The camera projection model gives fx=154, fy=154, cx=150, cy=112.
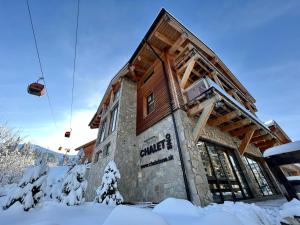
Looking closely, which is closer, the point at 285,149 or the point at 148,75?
the point at 285,149

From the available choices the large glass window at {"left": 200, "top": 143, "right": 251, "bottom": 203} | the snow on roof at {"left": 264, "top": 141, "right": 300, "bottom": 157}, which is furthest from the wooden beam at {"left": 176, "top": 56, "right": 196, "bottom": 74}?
the snow on roof at {"left": 264, "top": 141, "right": 300, "bottom": 157}

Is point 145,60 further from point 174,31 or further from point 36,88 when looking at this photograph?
point 36,88

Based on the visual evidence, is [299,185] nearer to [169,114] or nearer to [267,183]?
[169,114]

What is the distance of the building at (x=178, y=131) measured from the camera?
639 cm

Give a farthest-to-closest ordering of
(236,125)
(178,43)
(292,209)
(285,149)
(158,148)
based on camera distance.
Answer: (178,43) → (236,125) → (158,148) → (285,149) → (292,209)

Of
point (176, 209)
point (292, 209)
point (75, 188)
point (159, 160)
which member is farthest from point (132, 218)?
point (75, 188)

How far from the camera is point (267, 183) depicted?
10.5 metres

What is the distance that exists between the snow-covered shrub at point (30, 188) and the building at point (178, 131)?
3735 millimetres

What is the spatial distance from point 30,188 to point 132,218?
3908mm

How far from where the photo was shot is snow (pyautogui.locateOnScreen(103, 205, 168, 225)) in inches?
79.2

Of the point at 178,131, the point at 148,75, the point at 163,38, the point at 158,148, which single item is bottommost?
the point at 158,148

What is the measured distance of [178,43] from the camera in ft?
31.3

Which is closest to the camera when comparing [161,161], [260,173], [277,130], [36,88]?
[36,88]

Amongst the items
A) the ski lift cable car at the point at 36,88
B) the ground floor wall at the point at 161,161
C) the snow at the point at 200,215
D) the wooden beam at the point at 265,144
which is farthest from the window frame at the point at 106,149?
the wooden beam at the point at 265,144
